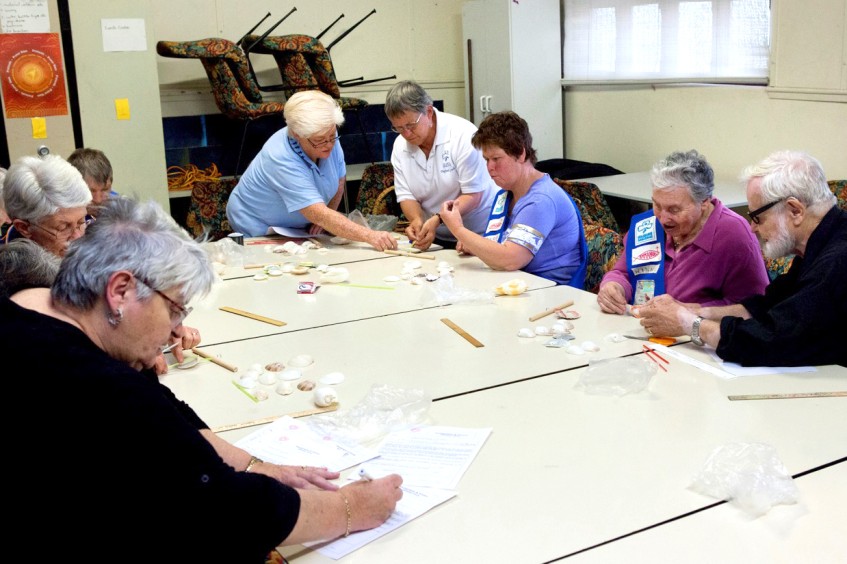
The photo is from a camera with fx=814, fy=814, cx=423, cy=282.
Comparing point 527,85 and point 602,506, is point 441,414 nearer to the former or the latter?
point 602,506

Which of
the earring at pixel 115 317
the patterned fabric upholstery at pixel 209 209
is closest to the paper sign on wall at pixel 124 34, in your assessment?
the patterned fabric upholstery at pixel 209 209

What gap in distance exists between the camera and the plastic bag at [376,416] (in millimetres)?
1902

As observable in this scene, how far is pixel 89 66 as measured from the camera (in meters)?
5.26

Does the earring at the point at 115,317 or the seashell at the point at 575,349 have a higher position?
the earring at the point at 115,317

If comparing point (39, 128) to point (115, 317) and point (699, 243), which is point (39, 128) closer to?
point (699, 243)

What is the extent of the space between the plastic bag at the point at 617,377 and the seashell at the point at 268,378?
82 cm

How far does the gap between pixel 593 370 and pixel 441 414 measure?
442 mm

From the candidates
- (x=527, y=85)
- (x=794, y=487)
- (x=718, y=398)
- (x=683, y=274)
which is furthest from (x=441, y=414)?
(x=527, y=85)

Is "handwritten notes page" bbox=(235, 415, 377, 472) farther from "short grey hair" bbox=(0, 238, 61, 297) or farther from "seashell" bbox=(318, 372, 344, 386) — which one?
"short grey hair" bbox=(0, 238, 61, 297)

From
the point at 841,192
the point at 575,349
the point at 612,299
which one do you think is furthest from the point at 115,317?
the point at 841,192

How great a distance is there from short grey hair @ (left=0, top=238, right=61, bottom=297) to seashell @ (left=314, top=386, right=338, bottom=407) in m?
0.73

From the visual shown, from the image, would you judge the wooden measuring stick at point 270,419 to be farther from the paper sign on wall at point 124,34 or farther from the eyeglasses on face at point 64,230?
the paper sign on wall at point 124,34

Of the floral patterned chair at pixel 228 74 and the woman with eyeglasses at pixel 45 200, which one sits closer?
the woman with eyeglasses at pixel 45 200

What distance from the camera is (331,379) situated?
87.3 inches
